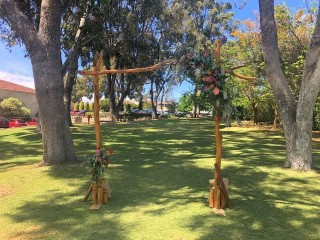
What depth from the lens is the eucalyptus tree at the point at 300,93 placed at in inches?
333

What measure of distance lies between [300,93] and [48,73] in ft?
21.7

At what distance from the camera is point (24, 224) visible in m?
5.32

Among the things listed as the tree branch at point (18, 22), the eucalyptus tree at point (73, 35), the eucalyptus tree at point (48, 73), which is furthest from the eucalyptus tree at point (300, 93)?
the eucalyptus tree at point (73, 35)

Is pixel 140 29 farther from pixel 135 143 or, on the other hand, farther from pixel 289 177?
pixel 289 177

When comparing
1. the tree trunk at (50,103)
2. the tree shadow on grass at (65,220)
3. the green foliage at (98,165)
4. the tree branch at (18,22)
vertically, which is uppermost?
the tree branch at (18,22)

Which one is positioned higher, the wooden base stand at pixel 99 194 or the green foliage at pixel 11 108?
the green foliage at pixel 11 108

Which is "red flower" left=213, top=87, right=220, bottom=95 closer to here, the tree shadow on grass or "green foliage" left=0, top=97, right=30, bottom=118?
the tree shadow on grass

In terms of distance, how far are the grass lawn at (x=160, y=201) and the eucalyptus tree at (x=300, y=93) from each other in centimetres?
55

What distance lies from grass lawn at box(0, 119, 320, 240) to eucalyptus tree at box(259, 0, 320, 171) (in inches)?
21.8

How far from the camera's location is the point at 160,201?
6.47 m

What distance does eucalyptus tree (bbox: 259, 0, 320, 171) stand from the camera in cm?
846

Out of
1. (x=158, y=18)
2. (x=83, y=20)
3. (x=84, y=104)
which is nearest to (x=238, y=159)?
(x=83, y=20)

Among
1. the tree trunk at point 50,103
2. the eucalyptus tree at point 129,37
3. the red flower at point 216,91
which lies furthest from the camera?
the eucalyptus tree at point 129,37

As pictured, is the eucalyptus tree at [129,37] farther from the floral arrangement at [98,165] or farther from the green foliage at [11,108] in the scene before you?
the floral arrangement at [98,165]
